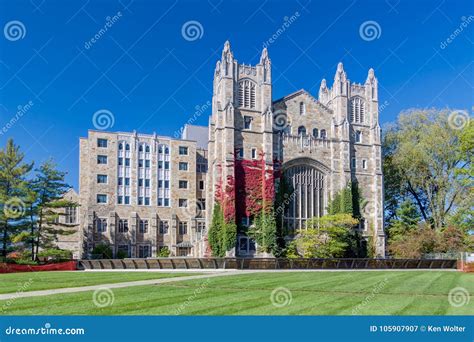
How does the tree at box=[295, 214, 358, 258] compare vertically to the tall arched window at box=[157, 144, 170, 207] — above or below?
below

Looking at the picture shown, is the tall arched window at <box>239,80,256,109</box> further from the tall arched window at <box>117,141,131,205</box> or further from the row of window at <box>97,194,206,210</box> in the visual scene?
the tall arched window at <box>117,141,131,205</box>

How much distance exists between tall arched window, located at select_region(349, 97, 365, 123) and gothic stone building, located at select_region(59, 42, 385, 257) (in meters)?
0.11

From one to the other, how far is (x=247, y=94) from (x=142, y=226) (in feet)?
57.9

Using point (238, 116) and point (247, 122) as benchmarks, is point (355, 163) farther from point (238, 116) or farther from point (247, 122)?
point (238, 116)

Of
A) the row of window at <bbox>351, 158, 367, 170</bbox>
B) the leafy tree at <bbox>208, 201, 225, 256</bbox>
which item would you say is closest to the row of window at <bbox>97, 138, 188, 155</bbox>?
the leafy tree at <bbox>208, 201, 225, 256</bbox>

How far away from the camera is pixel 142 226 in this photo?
5469 cm

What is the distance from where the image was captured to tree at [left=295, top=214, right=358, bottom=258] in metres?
46.8

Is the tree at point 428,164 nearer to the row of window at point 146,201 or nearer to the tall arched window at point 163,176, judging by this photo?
the row of window at point 146,201

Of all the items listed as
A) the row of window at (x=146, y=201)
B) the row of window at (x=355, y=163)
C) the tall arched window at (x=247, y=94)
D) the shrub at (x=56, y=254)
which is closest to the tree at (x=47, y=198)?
the shrub at (x=56, y=254)

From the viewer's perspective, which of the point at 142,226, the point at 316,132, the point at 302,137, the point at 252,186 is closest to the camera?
the point at 252,186

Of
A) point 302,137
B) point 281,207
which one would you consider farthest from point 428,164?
point 281,207

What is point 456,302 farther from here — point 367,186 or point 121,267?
point 367,186

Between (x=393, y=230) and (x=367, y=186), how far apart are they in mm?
5566
